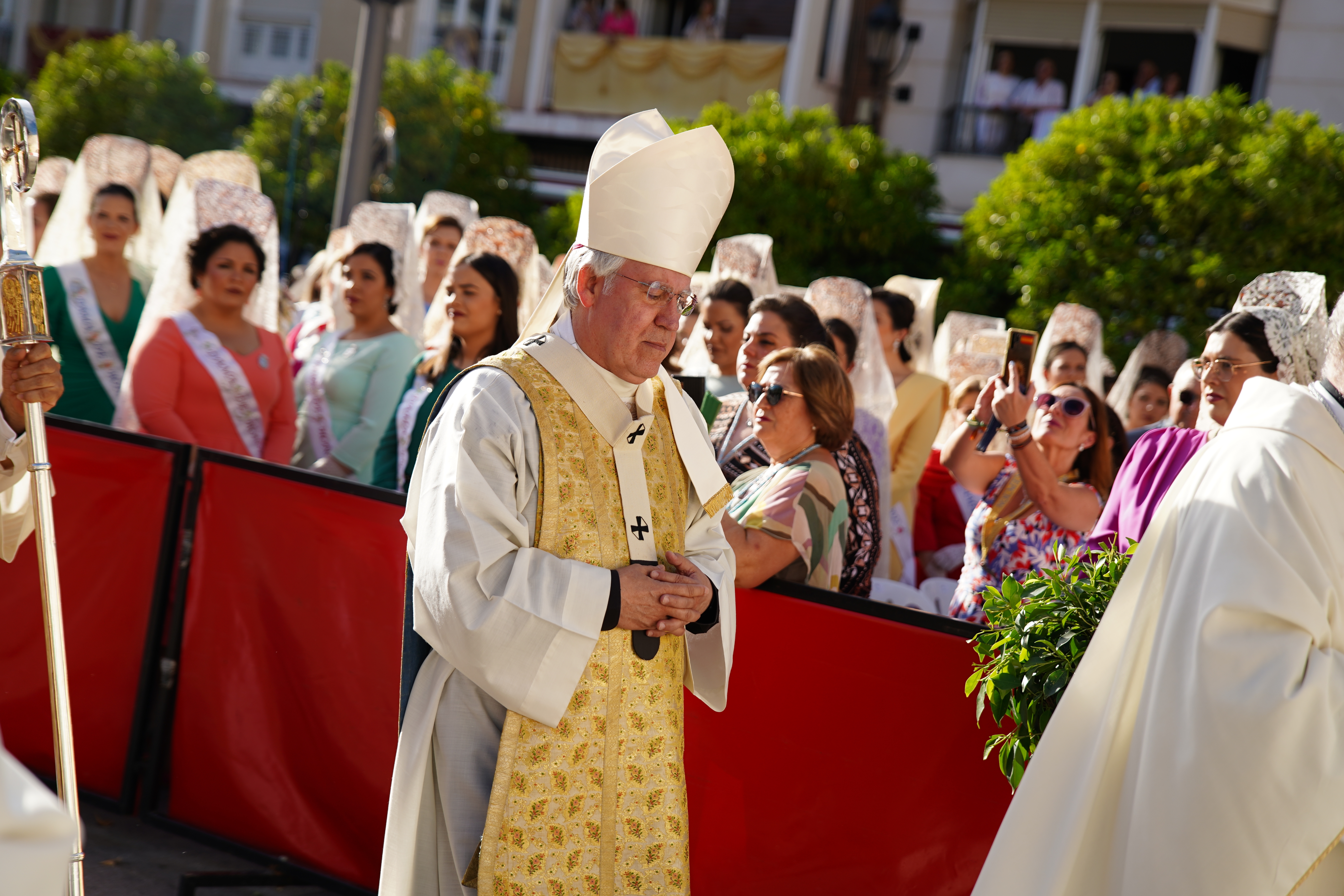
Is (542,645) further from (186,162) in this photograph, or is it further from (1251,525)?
(186,162)

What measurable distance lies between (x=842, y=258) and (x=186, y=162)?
9.53 m

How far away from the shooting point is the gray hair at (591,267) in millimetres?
2773

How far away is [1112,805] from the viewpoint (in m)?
2.73

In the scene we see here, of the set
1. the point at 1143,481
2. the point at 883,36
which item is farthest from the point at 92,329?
the point at 883,36

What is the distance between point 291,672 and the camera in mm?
4203

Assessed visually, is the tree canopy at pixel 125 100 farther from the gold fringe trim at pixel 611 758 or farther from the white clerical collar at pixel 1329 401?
the white clerical collar at pixel 1329 401

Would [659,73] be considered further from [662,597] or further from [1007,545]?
[662,597]

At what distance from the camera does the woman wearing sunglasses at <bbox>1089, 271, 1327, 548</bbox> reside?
3580 mm

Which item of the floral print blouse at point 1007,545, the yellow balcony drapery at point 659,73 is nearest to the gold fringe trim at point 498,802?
the floral print blouse at point 1007,545

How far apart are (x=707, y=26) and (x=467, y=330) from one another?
18.2 m

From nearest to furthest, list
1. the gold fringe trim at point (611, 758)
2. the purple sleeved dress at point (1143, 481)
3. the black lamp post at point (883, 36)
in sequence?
the gold fringe trim at point (611, 758) → the purple sleeved dress at point (1143, 481) → the black lamp post at point (883, 36)

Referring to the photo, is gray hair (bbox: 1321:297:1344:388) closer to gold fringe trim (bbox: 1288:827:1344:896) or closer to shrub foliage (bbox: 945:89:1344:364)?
gold fringe trim (bbox: 1288:827:1344:896)

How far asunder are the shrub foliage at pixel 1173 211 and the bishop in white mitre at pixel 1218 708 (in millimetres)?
10036

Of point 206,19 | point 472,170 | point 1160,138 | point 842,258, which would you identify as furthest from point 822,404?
point 206,19
